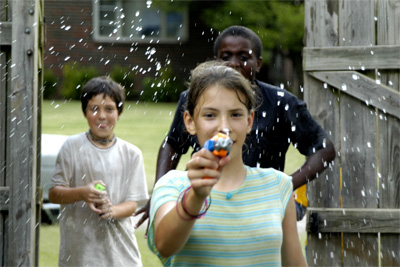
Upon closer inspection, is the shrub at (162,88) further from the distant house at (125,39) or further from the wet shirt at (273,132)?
the wet shirt at (273,132)

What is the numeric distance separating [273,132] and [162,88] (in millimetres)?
20716

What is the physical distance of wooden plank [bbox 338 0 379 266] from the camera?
5414mm

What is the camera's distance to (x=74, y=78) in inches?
941

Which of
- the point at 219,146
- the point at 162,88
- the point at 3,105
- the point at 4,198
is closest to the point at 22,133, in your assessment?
the point at 3,105

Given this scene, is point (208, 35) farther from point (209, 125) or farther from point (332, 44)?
point (209, 125)

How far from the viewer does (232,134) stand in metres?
2.58

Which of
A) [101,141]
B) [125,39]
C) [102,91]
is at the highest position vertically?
[125,39]

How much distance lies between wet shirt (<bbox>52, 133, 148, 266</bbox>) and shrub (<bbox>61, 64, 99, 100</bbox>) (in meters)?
18.4

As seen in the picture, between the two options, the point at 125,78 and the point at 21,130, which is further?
the point at 125,78

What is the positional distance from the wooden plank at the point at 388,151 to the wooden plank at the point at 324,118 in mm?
310

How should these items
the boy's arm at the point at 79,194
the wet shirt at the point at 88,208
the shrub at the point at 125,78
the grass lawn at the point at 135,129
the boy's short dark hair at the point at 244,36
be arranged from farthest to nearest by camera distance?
the shrub at the point at 125,78 < the grass lawn at the point at 135,129 < the wet shirt at the point at 88,208 < the boy's arm at the point at 79,194 < the boy's short dark hair at the point at 244,36

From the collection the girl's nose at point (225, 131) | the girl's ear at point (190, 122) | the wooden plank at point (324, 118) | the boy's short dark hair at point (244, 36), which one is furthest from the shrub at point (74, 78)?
the girl's nose at point (225, 131)

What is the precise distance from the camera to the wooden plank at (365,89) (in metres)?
5.39

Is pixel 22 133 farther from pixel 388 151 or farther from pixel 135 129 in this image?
pixel 135 129
